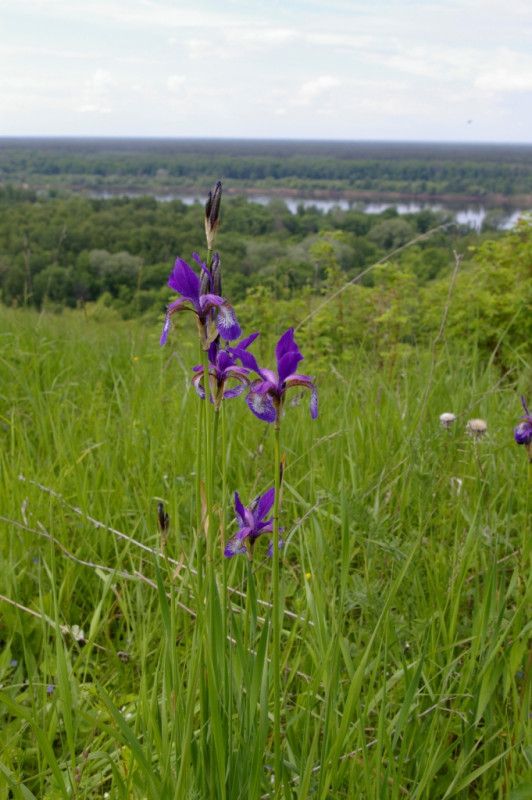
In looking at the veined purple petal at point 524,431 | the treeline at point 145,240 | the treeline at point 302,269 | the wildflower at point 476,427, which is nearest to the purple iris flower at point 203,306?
the treeline at point 302,269

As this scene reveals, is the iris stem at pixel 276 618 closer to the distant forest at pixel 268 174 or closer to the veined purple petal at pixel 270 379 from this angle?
the veined purple petal at pixel 270 379

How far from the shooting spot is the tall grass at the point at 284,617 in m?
1.20

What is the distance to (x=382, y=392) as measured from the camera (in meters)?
3.44

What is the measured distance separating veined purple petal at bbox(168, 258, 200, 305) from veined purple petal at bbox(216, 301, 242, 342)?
71 millimetres

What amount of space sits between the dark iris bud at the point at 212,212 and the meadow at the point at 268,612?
30 centimetres

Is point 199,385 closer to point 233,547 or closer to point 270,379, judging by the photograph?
point 270,379

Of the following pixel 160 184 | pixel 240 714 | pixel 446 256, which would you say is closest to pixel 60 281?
pixel 446 256

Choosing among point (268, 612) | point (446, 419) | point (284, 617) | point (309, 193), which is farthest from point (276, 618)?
point (309, 193)

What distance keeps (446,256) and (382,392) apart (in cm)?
1656

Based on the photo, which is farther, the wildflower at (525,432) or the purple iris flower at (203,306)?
the wildflower at (525,432)

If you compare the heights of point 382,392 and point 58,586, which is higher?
point 382,392

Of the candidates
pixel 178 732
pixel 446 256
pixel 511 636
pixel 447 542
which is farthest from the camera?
pixel 446 256

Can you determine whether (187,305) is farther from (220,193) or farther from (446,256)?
(446,256)

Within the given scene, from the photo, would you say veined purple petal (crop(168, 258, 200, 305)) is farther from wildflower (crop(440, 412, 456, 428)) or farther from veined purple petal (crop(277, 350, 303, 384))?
wildflower (crop(440, 412, 456, 428))
